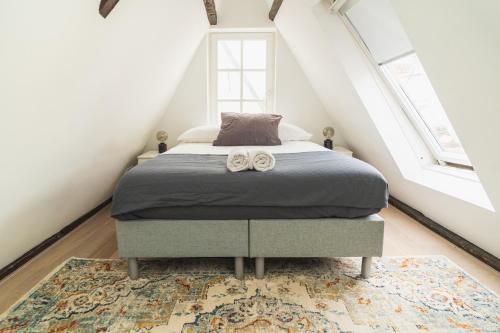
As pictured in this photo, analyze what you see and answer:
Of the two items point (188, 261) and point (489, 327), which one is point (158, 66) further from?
point (489, 327)

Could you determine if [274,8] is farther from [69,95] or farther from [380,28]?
[69,95]

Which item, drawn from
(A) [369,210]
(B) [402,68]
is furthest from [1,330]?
(B) [402,68]

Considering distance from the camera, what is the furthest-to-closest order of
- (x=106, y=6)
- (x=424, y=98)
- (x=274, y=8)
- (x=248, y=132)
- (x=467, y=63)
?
(x=274, y=8) < (x=248, y=132) < (x=424, y=98) < (x=106, y=6) < (x=467, y=63)

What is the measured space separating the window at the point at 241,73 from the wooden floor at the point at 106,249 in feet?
6.18

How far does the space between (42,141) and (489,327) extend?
2385 millimetres

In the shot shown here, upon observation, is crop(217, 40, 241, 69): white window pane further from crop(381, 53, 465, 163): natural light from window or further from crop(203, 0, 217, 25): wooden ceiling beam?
crop(381, 53, 465, 163): natural light from window

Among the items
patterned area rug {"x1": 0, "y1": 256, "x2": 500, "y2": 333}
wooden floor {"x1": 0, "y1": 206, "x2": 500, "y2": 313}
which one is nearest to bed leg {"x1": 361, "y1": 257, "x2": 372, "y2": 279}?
patterned area rug {"x1": 0, "y1": 256, "x2": 500, "y2": 333}

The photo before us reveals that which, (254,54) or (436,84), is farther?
(254,54)

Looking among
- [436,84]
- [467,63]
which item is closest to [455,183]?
[436,84]

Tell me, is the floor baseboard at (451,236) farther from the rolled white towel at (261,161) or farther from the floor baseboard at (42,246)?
the floor baseboard at (42,246)

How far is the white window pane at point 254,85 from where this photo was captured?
3.63m

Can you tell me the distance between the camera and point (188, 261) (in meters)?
1.91

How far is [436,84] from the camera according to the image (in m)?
1.52

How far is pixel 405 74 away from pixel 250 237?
1812mm
